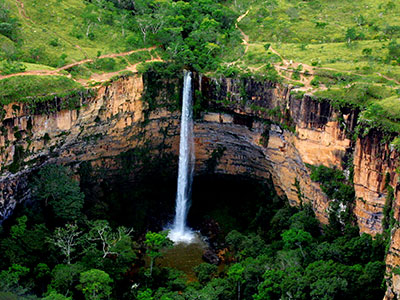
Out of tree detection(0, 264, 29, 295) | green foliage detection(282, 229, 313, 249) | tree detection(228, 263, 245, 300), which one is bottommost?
tree detection(0, 264, 29, 295)

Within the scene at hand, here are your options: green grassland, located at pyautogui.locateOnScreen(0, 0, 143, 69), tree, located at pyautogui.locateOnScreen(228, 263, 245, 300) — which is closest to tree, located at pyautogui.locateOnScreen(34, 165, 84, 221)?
green grassland, located at pyautogui.locateOnScreen(0, 0, 143, 69)

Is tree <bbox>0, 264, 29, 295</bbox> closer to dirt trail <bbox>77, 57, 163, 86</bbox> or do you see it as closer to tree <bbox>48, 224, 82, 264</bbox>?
tree <bbox>48, 224, 82, 264</bbox>

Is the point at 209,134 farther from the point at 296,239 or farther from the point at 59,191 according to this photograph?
the point at 59,191

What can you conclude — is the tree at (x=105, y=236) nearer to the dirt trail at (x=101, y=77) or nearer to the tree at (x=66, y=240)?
the tree at (x=66, y=240)

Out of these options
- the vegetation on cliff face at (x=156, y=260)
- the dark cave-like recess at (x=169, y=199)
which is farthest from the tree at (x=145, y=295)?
the dark cave-like recess at (x=169, y=199)

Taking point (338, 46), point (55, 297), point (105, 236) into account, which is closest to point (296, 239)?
point (105, 236)

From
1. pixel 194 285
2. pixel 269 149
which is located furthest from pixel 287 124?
pixel 194 285
